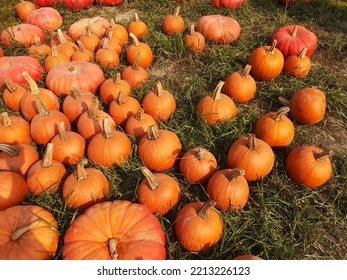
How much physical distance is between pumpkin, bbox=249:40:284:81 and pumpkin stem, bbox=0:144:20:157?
3.34 m

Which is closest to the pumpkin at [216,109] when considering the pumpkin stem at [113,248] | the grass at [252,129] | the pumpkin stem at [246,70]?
the grass at [252,129]

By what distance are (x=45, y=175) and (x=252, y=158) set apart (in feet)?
6.86

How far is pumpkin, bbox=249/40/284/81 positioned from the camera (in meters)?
4.22

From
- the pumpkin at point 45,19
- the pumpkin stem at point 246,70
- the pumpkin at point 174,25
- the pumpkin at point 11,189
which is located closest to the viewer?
the pumpkin at point 11,189

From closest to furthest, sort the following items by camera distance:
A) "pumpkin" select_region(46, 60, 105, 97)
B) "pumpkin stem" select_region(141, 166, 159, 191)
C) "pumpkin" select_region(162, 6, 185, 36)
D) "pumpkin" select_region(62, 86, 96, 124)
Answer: "pumpkin stem" select_region(141, 166, 159, 191) → "pumpkin" select_region(62, 86, 96, 124) → "pumpkin" select_region(46, 60, 105, 97) → "pumpkin" select_region(162, 6, 185, 36)

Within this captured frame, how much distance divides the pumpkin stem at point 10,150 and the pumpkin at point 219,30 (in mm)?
3646

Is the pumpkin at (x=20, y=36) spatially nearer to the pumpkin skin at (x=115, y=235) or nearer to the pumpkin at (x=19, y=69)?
the pumpkin at (x=19, y=69)

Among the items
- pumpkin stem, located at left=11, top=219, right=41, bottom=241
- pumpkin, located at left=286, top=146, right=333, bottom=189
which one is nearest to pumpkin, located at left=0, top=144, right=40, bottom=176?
pumpkin stem, located at left=11, top=219, right=41, bottom=241

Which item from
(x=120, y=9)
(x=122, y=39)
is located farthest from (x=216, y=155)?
(x=120, y=9)

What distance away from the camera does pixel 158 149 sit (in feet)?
10.3

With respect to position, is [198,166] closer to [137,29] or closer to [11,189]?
[11,189]

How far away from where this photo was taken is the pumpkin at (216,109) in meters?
3.56

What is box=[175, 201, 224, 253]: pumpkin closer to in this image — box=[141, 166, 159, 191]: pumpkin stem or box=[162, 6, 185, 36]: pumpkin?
box=[141, 166, 159, 191]: pumpkin stem

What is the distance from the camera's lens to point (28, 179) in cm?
297
